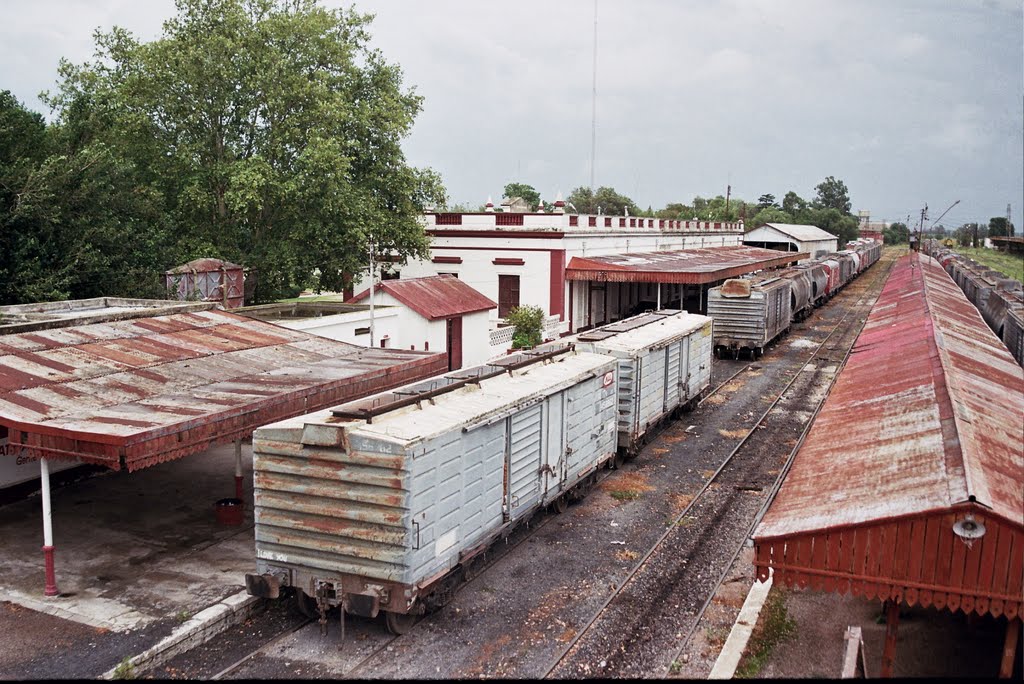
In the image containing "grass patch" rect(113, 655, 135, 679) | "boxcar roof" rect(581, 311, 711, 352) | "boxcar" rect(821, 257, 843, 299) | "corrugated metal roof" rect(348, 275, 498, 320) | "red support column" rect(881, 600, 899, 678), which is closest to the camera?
"red support column" rect(881, 600, 899, 678)

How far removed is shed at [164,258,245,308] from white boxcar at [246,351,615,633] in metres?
15.2

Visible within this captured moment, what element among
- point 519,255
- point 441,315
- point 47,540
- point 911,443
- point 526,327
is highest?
point 519,255

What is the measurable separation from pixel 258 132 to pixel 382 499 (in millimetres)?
23920

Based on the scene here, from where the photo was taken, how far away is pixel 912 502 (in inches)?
332

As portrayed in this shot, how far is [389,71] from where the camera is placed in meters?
32.9

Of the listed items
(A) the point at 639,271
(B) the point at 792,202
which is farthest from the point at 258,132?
(B) the point at 792,202

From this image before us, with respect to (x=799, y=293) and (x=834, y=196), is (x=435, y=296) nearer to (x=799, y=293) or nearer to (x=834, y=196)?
(x=799, y=293)

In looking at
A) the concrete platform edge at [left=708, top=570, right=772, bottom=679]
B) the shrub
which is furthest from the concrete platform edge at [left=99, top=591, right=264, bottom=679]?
the shrub

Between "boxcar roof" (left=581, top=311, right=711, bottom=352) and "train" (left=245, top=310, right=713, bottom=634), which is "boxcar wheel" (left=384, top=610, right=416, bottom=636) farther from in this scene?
"boxcar roof" (left=581, top=311, right=711, bottom=352)

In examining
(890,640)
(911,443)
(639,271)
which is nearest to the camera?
(890,640)

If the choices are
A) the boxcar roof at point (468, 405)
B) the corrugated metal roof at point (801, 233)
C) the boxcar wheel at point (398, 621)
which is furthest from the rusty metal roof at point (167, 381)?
the corrugated metal roof at point (801, 233)

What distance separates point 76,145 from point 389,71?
39.1 feet

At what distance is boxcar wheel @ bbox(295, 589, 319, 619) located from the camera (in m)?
11.4

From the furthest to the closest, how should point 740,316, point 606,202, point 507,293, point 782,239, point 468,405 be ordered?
point 606,202
point 782,239
point 507,293
point 740,316
point 468,405
